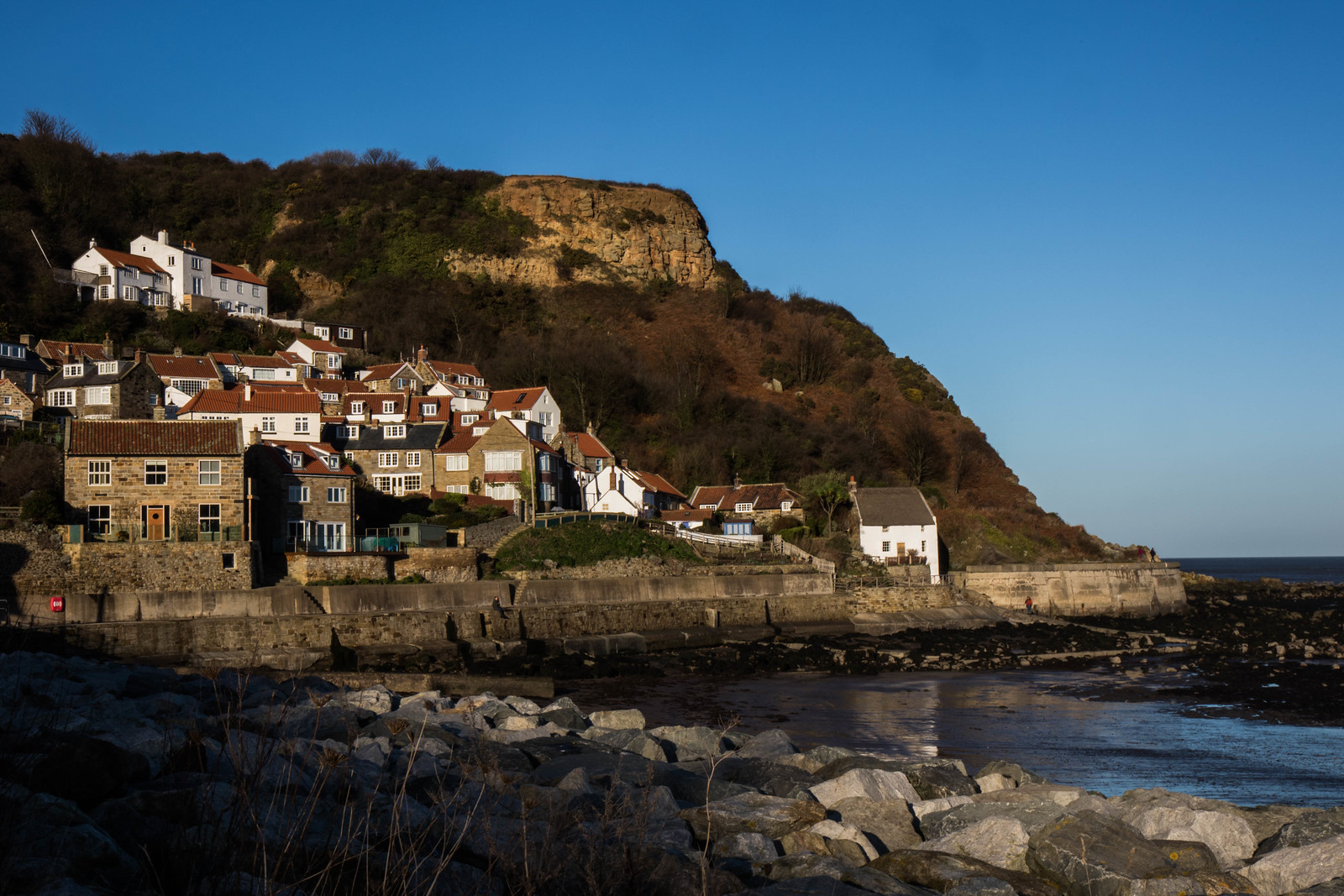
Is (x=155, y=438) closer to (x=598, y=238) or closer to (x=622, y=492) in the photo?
(x=622, y=492)

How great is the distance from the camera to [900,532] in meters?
45.0

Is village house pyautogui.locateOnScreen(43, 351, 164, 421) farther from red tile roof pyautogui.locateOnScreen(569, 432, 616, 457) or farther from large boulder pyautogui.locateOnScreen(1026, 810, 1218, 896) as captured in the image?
large boulder pyautogui.locateOnScreen(1026, 810, 1218, 896)

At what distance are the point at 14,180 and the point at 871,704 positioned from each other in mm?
69611

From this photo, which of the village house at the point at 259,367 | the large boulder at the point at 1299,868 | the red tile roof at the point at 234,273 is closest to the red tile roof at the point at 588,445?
the village house at the point at 259,367

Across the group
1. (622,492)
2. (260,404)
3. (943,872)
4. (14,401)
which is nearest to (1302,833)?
(943,872)

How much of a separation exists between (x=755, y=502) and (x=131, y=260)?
40992 millimetres

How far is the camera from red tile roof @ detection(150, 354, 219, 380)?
48.7 metres

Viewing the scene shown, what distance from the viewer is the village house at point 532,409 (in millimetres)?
50281

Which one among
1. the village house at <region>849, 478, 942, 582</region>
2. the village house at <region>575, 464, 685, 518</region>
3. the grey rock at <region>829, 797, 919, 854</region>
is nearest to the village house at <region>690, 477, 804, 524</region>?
the village house at <region>575, 464, 685, 518</region>

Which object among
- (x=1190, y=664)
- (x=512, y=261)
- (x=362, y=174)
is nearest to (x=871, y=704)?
(x=1190, y=664)

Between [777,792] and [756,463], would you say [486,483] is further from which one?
[777,792]

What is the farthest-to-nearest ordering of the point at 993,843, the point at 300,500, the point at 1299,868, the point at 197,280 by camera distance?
the point at 197,280, the point at 300,500, the point at 993,843, the point at 1299,868

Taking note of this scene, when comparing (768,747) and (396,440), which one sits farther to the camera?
(396,440)

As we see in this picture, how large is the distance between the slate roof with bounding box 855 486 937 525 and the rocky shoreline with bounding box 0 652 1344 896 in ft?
107
